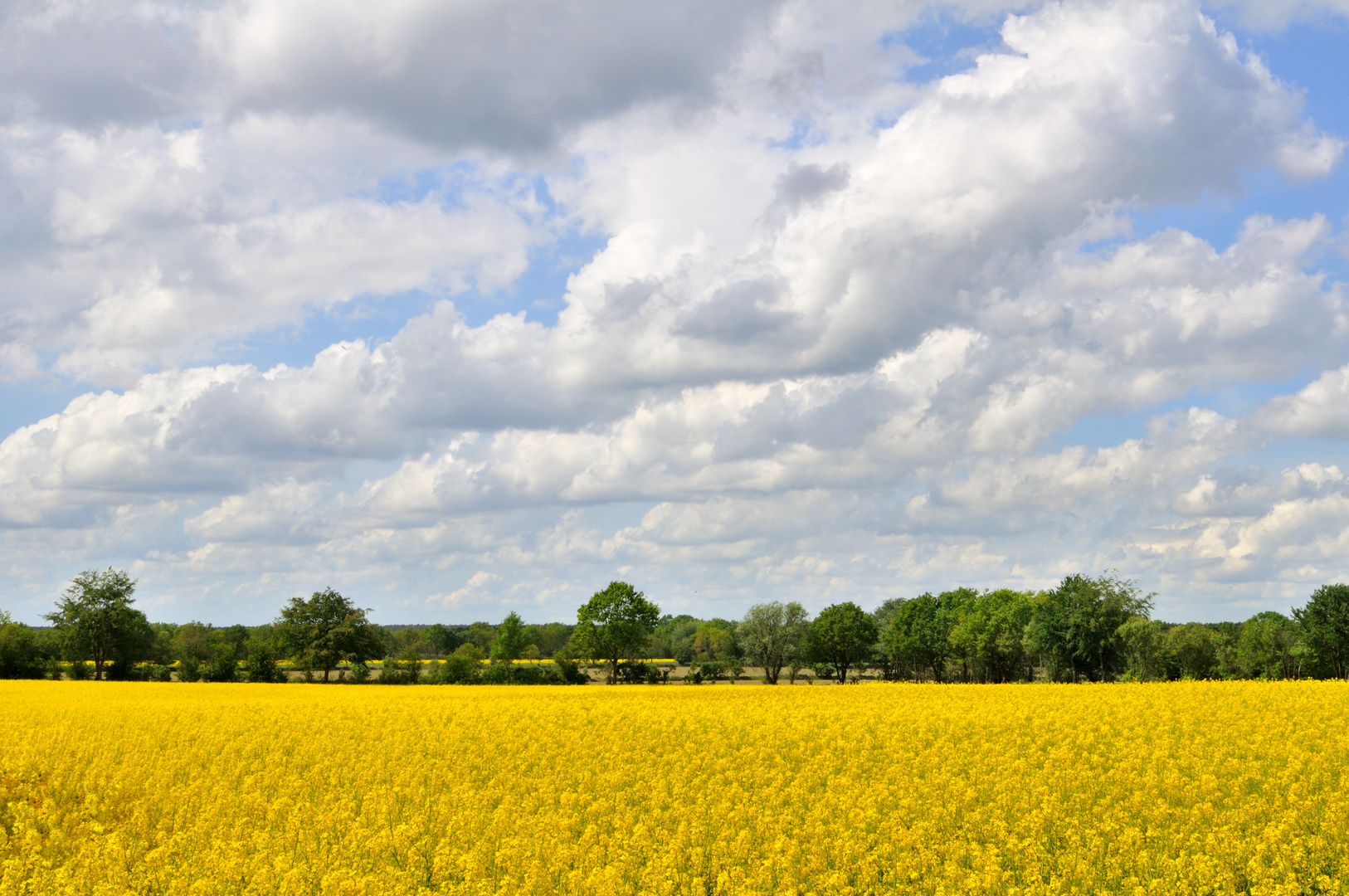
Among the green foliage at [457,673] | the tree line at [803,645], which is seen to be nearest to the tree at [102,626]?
the tree line at [803,645]

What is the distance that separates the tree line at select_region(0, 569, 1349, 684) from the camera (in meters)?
79.2

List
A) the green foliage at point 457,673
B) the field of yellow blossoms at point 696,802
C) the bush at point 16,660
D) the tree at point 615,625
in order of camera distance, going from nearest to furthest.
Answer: the field of yellow blossoms at point 696,802
the green foliage at point 457,673
the bush at point 16,660
the tree at point 615,625

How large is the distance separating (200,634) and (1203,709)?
196 metres

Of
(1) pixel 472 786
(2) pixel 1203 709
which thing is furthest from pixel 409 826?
(2) pixel 1203 709

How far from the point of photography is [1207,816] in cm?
1553

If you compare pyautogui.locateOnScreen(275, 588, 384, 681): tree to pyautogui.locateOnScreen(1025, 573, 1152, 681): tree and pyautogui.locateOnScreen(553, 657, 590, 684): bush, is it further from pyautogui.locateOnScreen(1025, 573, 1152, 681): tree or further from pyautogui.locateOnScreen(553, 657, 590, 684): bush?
pyautogui.locateOnScreen(1025, 573, 1152, 681): tree

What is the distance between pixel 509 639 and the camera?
150m

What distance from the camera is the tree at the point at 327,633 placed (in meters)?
81.8

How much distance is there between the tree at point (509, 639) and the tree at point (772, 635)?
4974 centimetres

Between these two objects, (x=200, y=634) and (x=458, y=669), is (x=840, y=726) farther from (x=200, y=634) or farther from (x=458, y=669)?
(x=200, y=634)

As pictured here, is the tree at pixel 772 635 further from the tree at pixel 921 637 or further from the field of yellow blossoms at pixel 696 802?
the field of yellow blossoms at pixel 696 802

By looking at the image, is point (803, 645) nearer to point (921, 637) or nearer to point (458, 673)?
point (921, 637)

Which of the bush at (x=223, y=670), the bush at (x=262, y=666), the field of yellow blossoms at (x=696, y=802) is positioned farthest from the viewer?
the bush at (x=223, y=670)

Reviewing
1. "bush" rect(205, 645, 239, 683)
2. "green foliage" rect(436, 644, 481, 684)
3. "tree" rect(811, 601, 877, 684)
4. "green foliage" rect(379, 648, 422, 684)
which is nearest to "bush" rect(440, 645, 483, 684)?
"green foliage" rect(436, 644, 481, 684)
